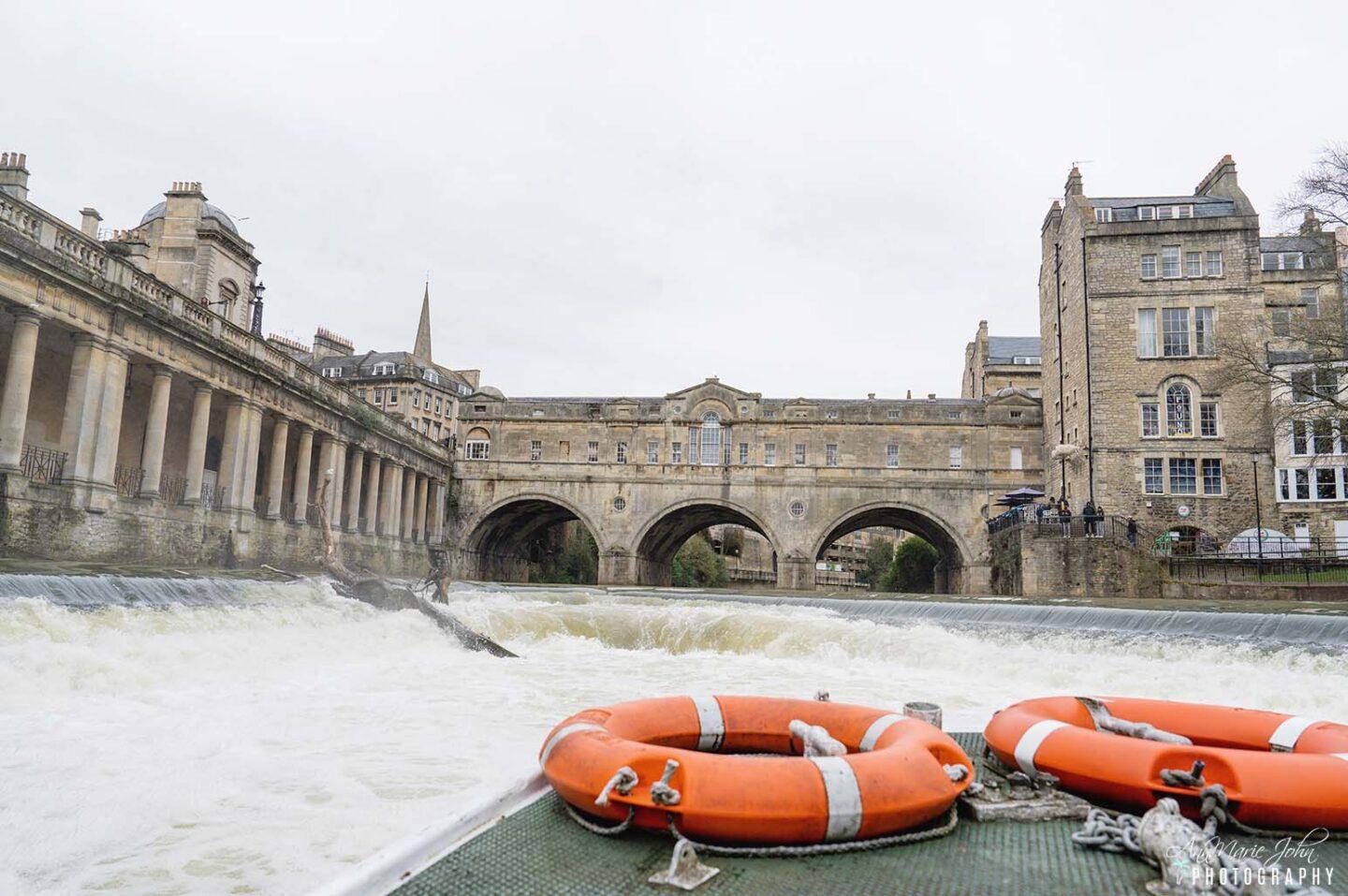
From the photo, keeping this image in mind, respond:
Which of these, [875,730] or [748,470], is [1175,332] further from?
[875,730]

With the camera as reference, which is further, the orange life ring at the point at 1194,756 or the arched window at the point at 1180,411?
the arched window at the point at 1180,411

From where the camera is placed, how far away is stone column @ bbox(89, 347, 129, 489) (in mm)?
16766

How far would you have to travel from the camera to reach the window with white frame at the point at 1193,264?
28.4 metres

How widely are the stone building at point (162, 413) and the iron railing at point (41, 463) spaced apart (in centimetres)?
6

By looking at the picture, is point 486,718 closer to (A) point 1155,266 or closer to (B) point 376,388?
(A) point 1155,266

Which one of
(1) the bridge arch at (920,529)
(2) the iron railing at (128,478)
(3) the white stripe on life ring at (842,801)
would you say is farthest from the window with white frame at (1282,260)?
(2) the iron railing at (128,478)

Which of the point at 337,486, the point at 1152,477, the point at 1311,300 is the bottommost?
the point at 337,486

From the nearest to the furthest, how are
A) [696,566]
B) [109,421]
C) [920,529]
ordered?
[109,421] < [920,529] < [696,566]

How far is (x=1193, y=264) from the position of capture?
2848 centimetres

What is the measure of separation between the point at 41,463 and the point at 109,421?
2.38 m

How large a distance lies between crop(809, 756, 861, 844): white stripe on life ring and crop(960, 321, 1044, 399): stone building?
44.1 m

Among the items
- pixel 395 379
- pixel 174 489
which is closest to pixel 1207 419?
pixel 174 489

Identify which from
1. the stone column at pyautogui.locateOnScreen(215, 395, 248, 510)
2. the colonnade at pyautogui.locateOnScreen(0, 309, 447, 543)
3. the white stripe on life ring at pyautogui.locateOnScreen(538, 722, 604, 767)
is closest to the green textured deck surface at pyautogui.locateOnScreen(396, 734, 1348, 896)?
the white stripe on life ring at pyautogui.locateOnScreen(538, 722, 604, 767)

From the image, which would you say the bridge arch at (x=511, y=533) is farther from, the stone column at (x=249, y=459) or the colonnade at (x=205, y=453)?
the stone column at (x=249, y=459)
